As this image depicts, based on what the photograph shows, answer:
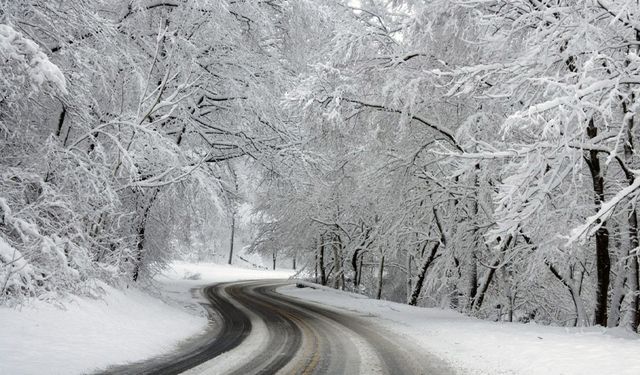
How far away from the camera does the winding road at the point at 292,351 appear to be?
7.11m

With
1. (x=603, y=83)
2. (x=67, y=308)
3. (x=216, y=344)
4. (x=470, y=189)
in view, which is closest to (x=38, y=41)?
(x=67, y=308)

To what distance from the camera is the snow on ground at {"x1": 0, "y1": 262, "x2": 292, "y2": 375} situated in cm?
592

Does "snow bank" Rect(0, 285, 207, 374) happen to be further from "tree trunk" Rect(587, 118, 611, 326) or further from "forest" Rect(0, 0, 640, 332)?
"tree trunk" Rect(587, 118, 611, 326)

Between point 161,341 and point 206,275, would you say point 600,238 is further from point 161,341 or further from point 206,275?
point 206,275

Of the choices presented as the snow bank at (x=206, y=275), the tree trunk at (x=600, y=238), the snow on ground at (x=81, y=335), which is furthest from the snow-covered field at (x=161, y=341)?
the snow bank at (x=206, y=275)

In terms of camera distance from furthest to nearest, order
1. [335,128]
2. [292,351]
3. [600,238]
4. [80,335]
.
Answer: [335,128], [600,238], [292,351], [80,335]

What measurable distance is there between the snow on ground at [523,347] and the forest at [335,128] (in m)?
1.56

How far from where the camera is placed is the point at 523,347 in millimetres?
9086

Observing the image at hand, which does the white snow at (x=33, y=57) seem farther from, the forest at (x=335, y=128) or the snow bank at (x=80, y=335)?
the snow bank at (x=80, y=335)

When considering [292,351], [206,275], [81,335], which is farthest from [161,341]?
[206,275]

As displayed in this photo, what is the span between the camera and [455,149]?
Result: 48.0ft

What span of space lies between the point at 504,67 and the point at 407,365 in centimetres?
582

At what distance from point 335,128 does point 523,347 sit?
6.73 metres

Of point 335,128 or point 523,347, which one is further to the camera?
point 335,128
